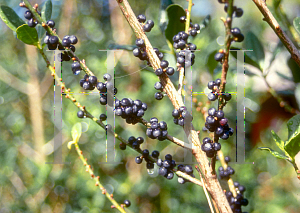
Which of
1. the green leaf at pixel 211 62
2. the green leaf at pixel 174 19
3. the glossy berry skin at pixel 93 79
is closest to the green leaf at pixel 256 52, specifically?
the green leaf at pixel 211 62

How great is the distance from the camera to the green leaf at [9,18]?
643mm

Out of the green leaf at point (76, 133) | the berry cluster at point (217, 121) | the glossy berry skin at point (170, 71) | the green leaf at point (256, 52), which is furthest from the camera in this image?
the green leaf at point (256, 52)

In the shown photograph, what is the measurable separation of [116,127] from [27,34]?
1496mm

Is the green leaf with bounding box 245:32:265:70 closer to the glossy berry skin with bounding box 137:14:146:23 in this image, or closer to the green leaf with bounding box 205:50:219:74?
the green leaf with bounding box 205:50:219:74

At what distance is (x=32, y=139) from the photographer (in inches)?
108

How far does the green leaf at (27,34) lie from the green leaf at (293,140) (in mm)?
620

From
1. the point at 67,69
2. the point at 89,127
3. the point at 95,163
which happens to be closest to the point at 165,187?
the point at 95,163

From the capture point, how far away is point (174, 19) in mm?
826

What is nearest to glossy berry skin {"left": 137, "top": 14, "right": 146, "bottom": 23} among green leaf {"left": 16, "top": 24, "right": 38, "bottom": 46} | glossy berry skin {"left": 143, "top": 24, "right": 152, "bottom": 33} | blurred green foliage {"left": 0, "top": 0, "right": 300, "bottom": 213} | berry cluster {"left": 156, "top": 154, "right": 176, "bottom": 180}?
glossy berry skin {"left": 143, "top": 24, "right": 152, "bottom": 33}

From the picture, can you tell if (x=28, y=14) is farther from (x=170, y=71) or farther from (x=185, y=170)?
(x=185, y=170)

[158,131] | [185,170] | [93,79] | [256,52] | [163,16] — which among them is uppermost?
[163,16]

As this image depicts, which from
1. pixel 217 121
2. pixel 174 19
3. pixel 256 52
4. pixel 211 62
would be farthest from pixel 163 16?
pixel 217 121

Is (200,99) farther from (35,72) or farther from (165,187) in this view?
(35,72)

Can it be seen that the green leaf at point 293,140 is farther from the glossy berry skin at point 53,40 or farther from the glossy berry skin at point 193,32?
the glossy berry skin at point 53,40
